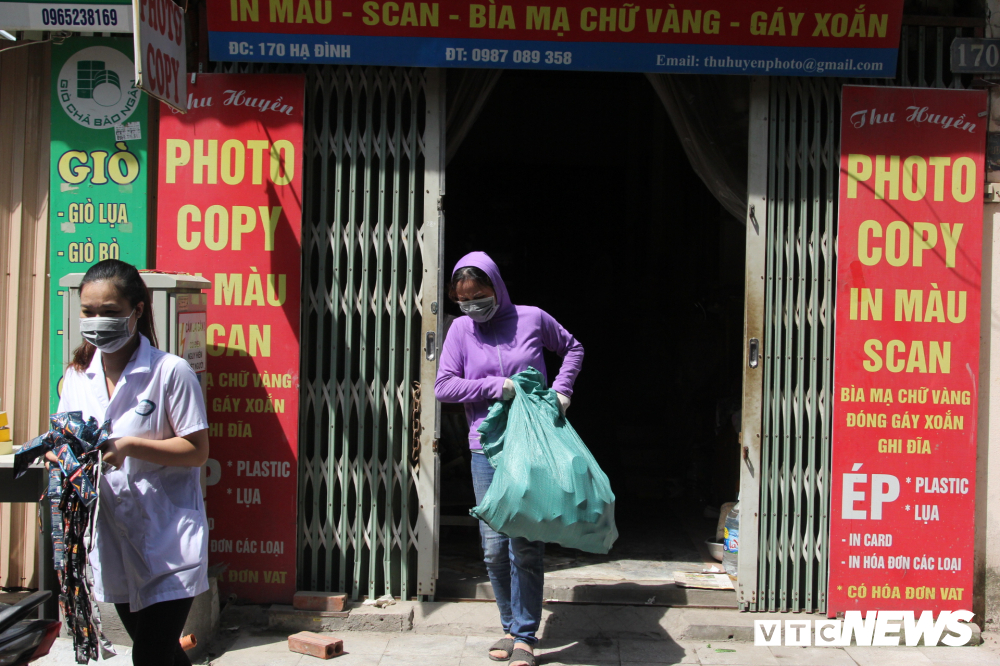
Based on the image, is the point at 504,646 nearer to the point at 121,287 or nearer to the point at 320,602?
the point at 320,602

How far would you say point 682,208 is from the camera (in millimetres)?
8688

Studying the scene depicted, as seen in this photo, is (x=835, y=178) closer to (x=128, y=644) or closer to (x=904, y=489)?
(x=904, y=489)

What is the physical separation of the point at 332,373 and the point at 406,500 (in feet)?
2.59

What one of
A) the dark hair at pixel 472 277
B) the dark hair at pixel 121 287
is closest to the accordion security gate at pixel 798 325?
the dark hair at pixel 472 277

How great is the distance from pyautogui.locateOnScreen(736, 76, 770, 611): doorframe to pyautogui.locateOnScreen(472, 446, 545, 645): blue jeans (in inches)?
49.7

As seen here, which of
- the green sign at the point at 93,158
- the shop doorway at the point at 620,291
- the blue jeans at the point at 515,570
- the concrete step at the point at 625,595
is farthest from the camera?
the shop doorway at the point at 620,291

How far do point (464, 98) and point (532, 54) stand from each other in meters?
0.49

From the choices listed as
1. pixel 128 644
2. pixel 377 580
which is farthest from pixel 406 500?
pixel 128 644

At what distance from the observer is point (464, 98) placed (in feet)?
15.0

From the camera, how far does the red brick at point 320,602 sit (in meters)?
4.32

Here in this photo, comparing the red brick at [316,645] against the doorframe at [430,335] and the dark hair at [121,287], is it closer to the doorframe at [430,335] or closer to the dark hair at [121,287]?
the doorframe at [430,335]

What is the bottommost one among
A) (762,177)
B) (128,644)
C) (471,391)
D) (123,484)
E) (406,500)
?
(128,644)

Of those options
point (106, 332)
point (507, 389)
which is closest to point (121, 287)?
point (106, 332)

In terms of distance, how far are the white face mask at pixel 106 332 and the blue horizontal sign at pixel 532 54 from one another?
86.4 inches
